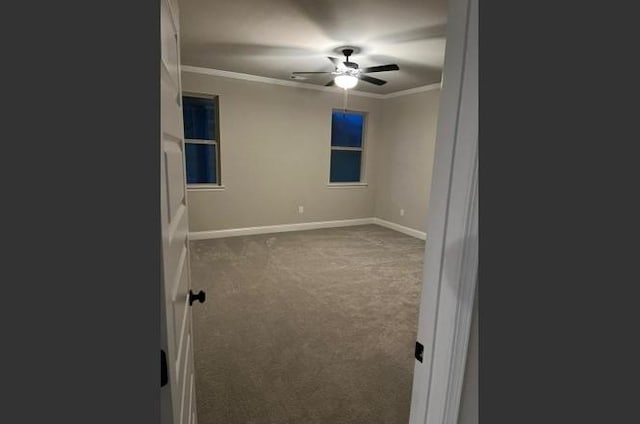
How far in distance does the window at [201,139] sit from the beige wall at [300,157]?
18 cm

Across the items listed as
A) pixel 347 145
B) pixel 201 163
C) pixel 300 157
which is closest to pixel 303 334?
pixel 300 157

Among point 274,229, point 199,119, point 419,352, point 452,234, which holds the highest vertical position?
point 199,119

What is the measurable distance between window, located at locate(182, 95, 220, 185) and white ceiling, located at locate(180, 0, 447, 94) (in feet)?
2.67

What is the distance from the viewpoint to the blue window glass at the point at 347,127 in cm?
624

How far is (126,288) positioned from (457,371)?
2.54 ft

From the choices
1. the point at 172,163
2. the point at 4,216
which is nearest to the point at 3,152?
the point at 4,216

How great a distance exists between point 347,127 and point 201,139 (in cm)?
308

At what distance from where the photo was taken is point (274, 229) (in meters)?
5.49

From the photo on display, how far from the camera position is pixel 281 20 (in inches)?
106

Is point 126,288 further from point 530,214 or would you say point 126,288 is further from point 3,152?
point 530,214

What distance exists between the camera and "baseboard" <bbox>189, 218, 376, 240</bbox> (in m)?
4.92

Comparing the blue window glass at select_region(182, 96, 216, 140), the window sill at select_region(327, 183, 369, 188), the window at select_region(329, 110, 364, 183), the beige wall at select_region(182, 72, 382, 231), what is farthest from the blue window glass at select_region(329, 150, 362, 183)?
the blue window glass at select_region(182, 96, 216, 140)

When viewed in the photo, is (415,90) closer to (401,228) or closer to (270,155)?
(401,228)

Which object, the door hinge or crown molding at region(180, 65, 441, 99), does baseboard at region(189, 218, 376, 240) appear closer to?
crown molding at region(180, 65, 441, 99)
